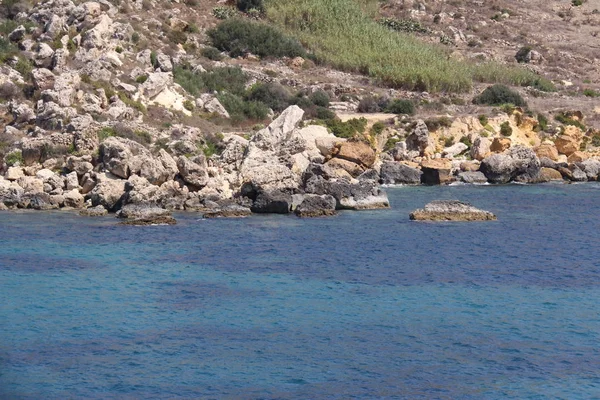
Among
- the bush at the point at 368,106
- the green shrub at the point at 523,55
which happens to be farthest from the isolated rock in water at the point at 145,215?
the green shrub at the point at 523,55

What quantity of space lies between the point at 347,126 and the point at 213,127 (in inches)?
383

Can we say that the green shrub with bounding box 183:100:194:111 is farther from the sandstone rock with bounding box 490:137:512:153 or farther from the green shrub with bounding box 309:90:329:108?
the sandstone rock with bounding box 490:137:512:153

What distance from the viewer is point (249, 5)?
94.9 meters

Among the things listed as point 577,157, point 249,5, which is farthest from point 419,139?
point 249,5

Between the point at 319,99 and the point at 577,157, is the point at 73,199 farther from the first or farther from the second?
the point at 577,157

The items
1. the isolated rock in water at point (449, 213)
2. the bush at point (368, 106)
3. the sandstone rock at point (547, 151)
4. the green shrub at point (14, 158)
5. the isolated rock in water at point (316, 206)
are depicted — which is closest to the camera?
the isolated rock in water at point (449, 213)

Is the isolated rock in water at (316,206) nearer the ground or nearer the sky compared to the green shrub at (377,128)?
nearer the ground

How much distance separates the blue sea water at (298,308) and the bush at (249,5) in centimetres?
5196

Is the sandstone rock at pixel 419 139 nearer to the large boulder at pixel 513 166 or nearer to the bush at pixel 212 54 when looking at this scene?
the large boulder at pixel 513 166

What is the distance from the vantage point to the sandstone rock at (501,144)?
2603 inches

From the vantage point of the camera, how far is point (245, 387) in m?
22.8

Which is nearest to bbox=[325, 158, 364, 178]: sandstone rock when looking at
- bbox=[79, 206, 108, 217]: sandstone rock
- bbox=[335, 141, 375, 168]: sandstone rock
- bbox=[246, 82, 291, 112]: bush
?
bbox=[335, 141, 375, 168]: sandstone rock

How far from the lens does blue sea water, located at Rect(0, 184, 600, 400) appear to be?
2327 centimetres

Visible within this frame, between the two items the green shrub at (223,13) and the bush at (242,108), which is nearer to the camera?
the bush at (242,108)
